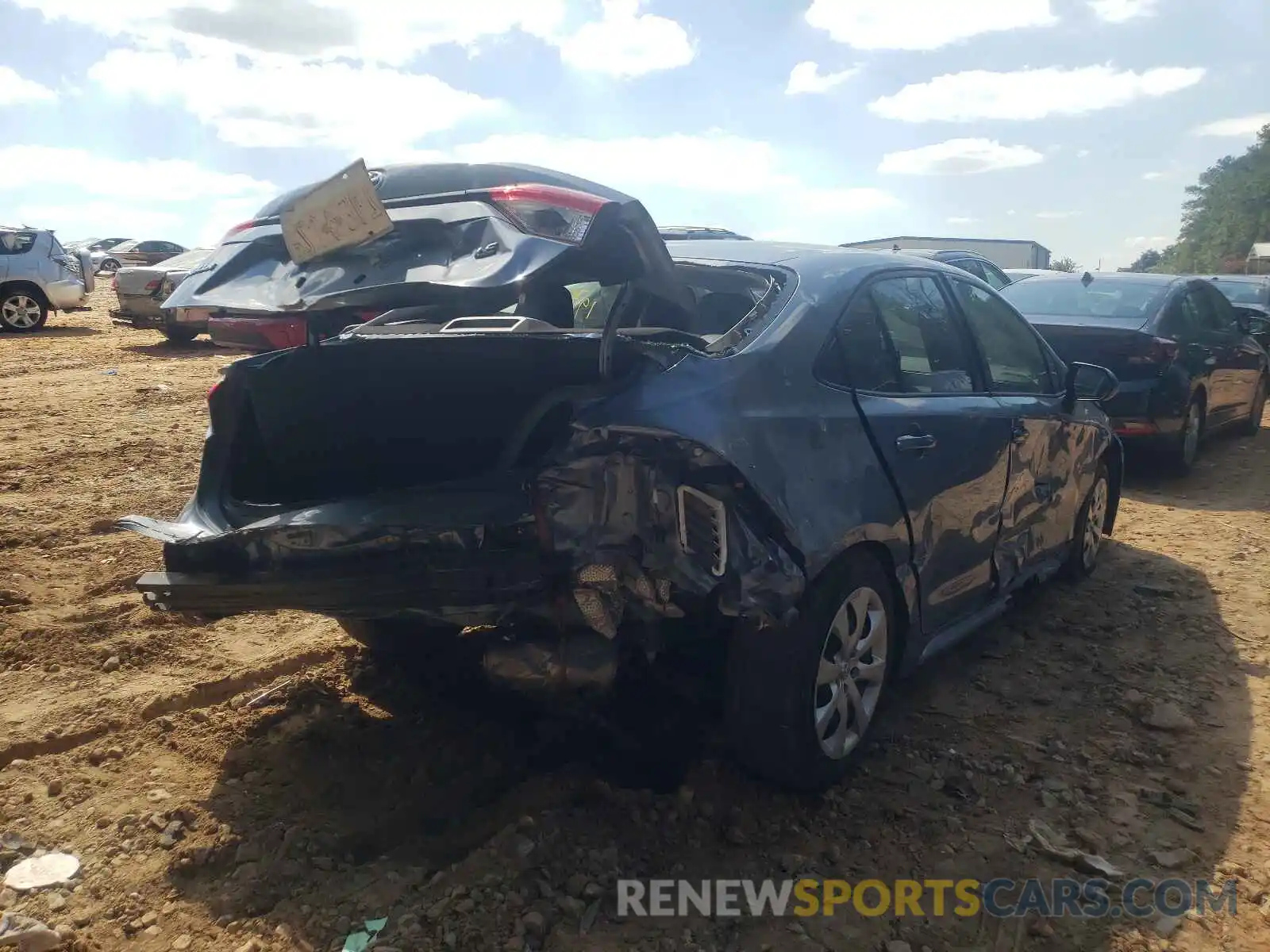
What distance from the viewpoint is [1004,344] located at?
4.37m

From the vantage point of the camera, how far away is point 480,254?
3.12m

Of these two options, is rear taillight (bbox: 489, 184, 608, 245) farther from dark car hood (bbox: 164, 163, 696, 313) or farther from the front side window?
the front side window

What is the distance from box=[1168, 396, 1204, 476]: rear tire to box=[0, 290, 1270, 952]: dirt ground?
123 inches

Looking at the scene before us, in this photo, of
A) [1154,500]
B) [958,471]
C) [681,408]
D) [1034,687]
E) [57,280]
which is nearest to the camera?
[681,408]

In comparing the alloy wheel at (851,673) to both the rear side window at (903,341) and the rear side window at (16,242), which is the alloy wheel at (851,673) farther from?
the rear side window at (16,242)

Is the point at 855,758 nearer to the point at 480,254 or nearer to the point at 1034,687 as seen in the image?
the point at 1034,687

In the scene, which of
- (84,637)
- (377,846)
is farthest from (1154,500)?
(84,637)

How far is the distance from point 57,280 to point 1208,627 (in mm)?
17073

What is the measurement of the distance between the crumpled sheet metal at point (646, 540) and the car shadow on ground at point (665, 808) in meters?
0.72

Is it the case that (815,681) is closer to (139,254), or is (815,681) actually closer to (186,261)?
(186,261)

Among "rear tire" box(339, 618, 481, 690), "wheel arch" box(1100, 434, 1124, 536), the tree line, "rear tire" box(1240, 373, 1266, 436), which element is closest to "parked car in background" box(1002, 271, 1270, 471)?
"rear tire" box(1240, 373, 1266, 436)

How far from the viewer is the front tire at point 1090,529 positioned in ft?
16.8

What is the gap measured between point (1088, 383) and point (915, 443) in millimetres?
1851

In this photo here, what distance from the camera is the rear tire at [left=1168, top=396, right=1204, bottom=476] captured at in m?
7.79
